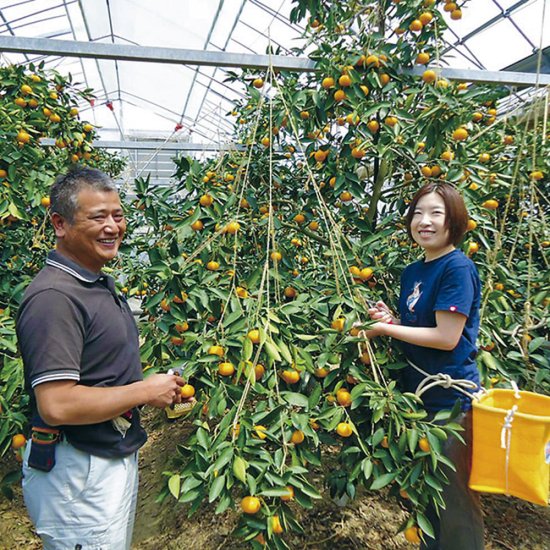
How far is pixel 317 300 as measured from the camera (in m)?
1.18

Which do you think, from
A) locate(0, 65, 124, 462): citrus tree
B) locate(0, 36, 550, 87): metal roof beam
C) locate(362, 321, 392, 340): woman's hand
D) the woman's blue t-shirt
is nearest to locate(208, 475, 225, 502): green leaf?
locate(362, 321, 392, 340): woman's hand

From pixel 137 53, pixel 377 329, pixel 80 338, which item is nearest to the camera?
pixel 80 338

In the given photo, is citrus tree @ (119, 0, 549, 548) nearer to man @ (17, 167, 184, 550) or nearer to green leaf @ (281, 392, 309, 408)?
green leaf @ (281, 392, 309, 408)

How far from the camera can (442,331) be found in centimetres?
102

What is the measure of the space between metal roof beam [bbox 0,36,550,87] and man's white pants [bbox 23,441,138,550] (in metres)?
1.04

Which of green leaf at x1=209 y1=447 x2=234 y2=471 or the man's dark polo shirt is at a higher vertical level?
the man's dark polo shirt

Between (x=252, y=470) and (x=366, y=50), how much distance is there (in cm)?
125

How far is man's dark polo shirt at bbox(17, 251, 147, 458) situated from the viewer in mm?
760

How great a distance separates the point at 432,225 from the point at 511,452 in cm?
53

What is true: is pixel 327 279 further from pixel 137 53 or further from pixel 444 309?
pixel 137 53

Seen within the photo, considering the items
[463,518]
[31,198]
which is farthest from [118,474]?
[31,198]

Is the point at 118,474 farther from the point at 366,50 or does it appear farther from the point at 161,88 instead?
the point at 161,88

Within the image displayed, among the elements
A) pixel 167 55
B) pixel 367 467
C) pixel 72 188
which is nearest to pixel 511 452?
pixel 367 467

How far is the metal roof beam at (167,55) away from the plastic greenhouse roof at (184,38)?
161 mm
